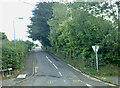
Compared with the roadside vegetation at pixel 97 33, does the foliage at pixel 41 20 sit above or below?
above

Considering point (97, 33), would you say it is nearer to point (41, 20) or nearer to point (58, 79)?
point (58, 79)

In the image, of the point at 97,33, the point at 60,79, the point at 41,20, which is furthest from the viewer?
the point at 41,20

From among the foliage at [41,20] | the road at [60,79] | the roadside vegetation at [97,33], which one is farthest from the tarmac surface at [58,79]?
the foliage at [41,20]

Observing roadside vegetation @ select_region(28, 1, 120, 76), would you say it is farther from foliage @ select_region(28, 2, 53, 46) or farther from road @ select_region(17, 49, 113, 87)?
foliage @ select_region(28, 2, 53, 46)

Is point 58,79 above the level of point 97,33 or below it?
below

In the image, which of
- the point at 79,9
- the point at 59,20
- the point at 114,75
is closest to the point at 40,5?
the point at 59,20

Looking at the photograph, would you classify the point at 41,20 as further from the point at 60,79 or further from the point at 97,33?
the point at 60,79

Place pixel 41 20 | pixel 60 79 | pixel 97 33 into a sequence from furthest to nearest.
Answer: pixel 41 20 → pixel 97 33 → pixel 60 79

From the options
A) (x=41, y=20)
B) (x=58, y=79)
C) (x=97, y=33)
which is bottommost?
(x=58, y=79)

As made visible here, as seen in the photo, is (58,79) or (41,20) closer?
(58,79)

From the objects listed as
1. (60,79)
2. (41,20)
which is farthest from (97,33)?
(41,20)

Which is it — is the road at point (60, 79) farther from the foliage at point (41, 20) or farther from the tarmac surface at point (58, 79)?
the foliage at point (41, 20)

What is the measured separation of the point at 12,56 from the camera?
16.2 meters

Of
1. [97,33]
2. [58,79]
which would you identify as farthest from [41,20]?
[58,79]
